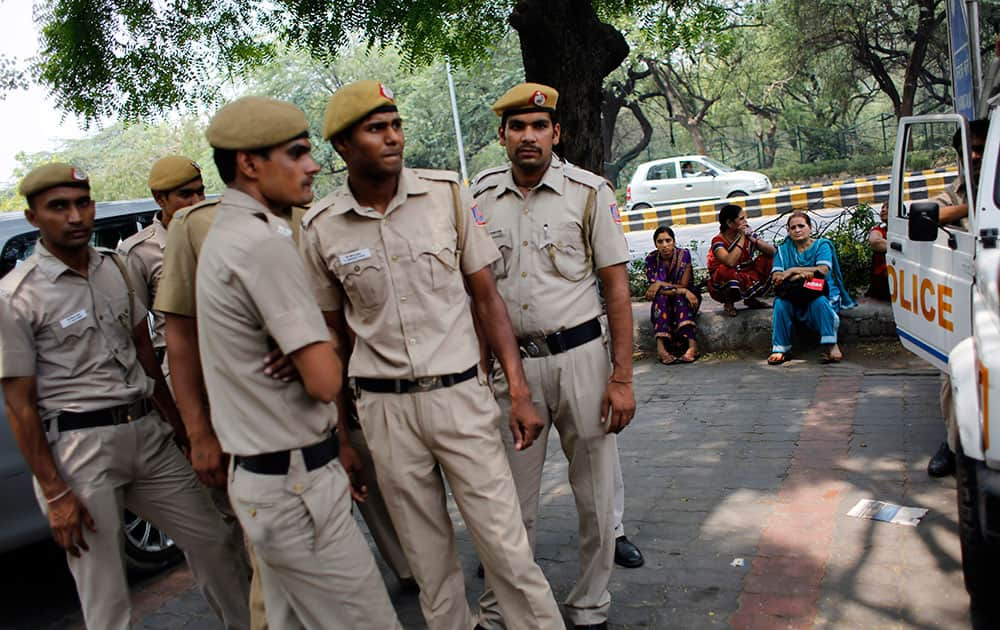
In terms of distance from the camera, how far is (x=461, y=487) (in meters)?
2.80

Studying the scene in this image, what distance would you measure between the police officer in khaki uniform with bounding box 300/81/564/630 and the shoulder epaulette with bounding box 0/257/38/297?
3.31ft

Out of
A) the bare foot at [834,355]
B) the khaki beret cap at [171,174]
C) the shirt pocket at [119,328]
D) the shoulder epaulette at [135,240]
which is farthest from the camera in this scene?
the bare foot at [834,355]

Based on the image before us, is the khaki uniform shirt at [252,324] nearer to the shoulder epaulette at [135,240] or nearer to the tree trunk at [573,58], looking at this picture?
the shoulder epaulette at [135,240]

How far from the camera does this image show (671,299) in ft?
24.5

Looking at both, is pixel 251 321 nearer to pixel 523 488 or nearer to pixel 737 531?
pixel 523 488

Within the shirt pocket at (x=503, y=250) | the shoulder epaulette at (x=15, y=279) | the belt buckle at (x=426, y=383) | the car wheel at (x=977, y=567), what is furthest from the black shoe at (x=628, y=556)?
the shoulder epaulette at (x=15, y=279)

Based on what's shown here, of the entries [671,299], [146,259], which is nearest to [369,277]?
[146,259]

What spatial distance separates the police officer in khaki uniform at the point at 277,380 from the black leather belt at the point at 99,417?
88 centimetres

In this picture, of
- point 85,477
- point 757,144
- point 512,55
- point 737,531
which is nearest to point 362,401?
point 85,477

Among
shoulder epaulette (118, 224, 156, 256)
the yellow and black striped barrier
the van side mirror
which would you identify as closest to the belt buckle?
shoulder epaulette (118, 224, 156, 256)

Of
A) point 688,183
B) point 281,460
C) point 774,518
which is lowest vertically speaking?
point 774,518

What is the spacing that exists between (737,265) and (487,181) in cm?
474

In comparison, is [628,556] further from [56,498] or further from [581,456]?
[56,498]

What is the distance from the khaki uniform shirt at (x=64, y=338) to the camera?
2.91 meters
